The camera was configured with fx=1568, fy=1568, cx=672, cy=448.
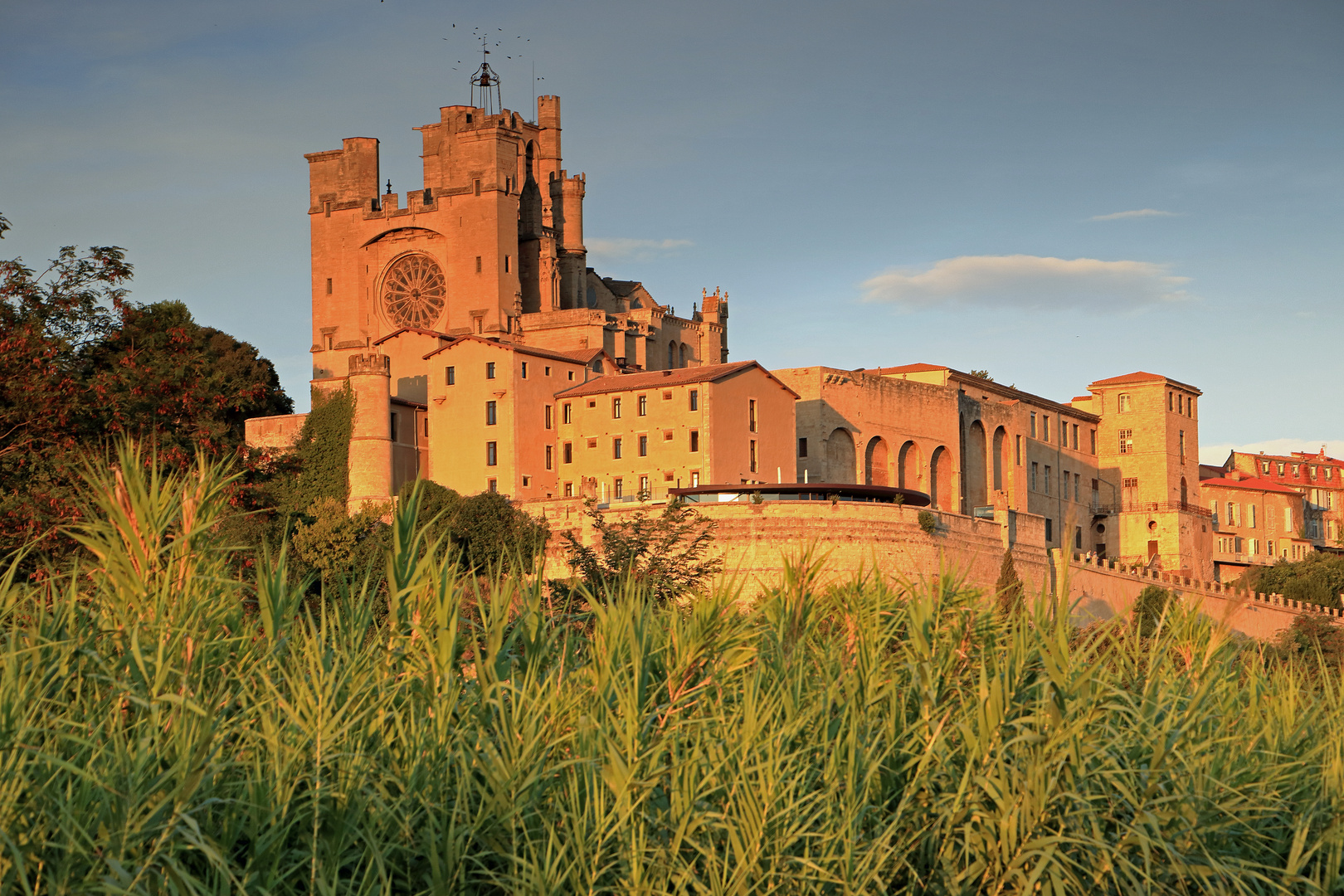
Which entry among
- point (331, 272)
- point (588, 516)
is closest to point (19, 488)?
point (588, 516)

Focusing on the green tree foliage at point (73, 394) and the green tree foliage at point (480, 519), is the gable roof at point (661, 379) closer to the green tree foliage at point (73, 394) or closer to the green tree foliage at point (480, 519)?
the green tree foliage at point (480, 519)

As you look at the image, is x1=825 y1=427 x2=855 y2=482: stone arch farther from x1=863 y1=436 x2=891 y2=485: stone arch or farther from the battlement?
the battlement

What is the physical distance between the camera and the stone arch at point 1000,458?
7269 cm

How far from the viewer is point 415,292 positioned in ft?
231

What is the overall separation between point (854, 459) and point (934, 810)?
54355 mm

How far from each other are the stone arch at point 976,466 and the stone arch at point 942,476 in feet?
4.47

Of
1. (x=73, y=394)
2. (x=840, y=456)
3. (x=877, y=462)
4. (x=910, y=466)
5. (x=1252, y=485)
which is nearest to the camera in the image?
(x=73, y=394)

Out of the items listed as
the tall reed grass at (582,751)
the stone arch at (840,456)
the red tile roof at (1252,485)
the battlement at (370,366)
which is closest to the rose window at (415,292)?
the battlement at (370,366)

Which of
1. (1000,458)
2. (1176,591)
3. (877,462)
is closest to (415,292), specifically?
(877,462)

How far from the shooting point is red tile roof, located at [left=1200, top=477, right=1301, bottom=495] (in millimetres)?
85613

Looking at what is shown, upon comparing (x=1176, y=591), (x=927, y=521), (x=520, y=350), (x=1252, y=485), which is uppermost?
(x=520, y=350)

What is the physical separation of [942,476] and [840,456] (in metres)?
8.04

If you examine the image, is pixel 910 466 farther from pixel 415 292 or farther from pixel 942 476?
pixel 415 292

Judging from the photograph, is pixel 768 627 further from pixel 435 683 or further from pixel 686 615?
pixel 435 683
